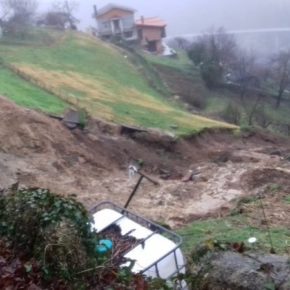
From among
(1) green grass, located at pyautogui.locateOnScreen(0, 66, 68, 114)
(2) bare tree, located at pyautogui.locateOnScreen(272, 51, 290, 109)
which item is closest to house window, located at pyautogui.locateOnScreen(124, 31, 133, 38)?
(2) bare tree, located at pyautogui.locateOnScreen(272, 51, 290, 109)

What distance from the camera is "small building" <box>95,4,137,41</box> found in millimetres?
62969

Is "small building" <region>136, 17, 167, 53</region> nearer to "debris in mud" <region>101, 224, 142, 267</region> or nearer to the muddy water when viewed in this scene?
the muddy water

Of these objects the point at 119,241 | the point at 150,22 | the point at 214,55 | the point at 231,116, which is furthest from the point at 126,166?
the point at 150,22

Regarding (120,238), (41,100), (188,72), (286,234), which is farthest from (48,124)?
(188,72)

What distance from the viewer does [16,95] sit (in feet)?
75.0

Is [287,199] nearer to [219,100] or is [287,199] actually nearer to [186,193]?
[186,193]

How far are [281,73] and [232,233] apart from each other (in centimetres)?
4188

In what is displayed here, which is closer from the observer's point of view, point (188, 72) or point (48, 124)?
point (48, 124)

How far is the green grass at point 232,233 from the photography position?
409 inches

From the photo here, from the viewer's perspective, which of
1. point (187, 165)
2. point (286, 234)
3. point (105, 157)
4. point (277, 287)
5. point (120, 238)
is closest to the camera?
point (277, 287)

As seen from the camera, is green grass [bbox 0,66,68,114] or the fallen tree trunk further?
green grass [bbox 0,66,68,114]

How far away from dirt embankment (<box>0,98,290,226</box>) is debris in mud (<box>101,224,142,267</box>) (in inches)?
267

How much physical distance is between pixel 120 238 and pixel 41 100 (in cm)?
1575

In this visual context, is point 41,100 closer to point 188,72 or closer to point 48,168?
point 48,168
